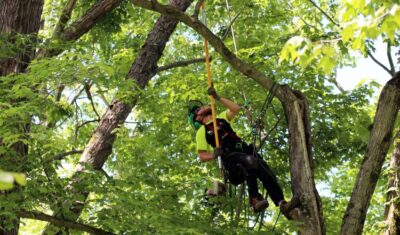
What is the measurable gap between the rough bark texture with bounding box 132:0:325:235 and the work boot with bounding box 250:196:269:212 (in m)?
0.62

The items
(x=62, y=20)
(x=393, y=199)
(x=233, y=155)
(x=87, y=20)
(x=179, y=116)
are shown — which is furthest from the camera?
(x=179, y=116)

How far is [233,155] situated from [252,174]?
0.99 ft

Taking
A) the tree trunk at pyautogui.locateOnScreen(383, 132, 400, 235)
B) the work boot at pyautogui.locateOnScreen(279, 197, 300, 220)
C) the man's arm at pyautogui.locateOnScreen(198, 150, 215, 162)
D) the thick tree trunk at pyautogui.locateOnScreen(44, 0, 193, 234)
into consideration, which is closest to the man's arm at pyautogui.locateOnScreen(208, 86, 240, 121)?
the man's arm at pyautogui.locateOnScreen(198, 150, 215, 162)

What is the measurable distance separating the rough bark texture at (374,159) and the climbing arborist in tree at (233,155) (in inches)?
27.7

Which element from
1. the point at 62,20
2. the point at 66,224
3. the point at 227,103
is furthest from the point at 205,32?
the point at 62,20

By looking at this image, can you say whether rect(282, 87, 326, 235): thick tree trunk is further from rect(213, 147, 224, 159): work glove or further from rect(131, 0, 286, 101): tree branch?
rect(213, 147, 224, 159): work glove

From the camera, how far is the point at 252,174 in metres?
6.29

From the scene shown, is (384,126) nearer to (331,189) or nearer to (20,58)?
(20,58)

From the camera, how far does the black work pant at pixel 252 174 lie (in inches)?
243

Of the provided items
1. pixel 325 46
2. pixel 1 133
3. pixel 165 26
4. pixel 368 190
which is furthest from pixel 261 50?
pixel 325 46

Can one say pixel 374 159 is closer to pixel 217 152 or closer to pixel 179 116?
pixel 217 152

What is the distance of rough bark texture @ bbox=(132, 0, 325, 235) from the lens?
5.42m

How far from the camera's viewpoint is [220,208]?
6379 mm

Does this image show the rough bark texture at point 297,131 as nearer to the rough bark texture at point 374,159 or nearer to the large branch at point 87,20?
the rough bark texture at point 374,159
